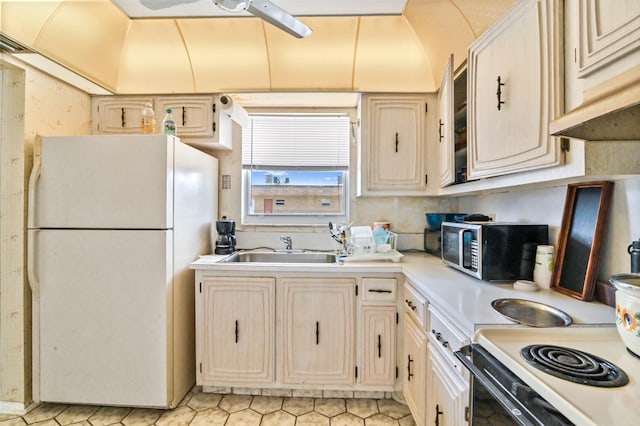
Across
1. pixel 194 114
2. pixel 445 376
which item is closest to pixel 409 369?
pixel 445 376

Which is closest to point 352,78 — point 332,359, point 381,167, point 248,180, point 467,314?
point 381,167

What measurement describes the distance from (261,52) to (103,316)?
6.83 feet

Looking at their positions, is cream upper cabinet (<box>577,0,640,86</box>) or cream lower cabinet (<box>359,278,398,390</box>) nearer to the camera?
cream upper cabinet (<box>577,0,640,86</box>)

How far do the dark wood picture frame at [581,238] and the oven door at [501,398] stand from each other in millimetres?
668

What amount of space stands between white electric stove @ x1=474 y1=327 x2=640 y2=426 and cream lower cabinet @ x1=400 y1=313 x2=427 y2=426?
1.93 feet

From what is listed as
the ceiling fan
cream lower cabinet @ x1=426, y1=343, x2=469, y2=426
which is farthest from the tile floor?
the ceiling fan

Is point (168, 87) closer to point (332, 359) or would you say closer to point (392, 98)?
point (392, 98)

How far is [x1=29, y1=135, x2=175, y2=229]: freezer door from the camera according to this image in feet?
5.37

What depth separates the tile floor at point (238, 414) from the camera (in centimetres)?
162

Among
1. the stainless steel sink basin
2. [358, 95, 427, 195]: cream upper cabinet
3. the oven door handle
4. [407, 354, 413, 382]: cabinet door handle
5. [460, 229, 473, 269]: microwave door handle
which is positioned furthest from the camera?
the stainless steel sink basin

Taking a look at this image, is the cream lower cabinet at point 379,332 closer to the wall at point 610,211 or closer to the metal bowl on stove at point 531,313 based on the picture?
the metal bowl on stove at point 531,313

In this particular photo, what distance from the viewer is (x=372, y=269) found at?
175 centimetres

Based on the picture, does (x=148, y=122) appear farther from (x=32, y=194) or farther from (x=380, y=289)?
(x=380, y=289)

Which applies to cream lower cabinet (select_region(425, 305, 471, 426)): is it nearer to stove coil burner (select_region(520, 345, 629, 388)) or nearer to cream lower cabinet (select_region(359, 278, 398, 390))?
stove coil burner (select_region(520, 345, 629, 388))
